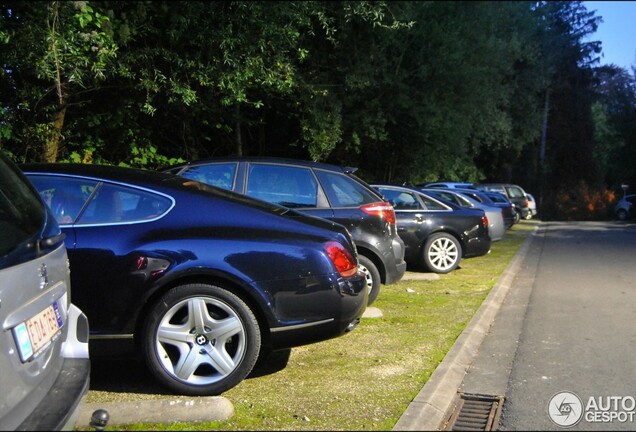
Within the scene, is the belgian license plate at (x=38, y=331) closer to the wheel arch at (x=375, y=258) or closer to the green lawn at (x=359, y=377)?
the green lawn at (x=359, y=377)

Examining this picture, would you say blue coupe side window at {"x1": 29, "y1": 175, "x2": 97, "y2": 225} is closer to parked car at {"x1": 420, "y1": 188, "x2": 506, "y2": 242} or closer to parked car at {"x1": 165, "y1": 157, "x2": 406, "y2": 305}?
parked car at {"x1": 165, "y1": 157, "x2": 406, "y2": 305}

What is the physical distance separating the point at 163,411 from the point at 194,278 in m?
0.99

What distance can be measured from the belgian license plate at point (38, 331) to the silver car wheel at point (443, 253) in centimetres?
964

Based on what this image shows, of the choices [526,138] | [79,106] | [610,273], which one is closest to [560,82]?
[526,138]

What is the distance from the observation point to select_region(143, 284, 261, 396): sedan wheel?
4887 mm

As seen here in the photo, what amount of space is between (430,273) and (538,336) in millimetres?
5069

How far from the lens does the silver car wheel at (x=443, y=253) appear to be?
12.6 m

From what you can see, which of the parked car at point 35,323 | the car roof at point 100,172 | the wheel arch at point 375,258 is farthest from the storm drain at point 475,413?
the wheel arch at point 375,258

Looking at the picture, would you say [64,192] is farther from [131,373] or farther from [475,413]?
[475,413]

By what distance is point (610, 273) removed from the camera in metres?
12.5

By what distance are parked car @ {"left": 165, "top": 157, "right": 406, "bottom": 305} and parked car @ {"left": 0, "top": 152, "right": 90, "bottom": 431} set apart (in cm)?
414

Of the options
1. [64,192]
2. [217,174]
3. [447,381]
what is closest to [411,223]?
[217,174]
